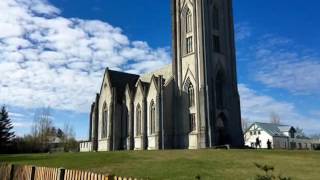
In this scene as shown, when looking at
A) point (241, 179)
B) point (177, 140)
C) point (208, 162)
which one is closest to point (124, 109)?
point (177, 140)

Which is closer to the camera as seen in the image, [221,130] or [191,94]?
[221,130]

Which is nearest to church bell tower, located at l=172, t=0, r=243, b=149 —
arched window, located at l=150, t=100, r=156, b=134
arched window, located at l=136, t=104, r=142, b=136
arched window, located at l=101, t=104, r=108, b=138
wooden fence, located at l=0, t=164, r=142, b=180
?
arched window, located at l=150, t=100, r=156, b=134

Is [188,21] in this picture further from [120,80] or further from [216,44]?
[120,80]

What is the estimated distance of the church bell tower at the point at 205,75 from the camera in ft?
176

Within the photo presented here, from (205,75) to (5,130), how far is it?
4838 centimetres

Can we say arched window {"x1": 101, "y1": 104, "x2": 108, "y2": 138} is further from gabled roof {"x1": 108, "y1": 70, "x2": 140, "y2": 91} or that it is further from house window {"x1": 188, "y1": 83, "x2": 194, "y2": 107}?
house window {"x1": 188, "y1": 83, "x2": 194, "y2": 107}

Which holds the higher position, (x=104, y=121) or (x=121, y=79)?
(x=121, y=79)

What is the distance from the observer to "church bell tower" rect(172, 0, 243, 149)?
176 ft

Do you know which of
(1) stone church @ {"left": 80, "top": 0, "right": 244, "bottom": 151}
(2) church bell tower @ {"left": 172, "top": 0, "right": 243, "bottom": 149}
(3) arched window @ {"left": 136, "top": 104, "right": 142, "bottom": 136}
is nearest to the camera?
(2) church bell tower @ {"left": 172, "top": 0, "right": 243, "bottom": 149}

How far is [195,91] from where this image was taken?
5572cm

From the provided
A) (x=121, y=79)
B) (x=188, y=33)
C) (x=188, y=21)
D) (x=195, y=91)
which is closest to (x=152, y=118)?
(x=195, y=91)

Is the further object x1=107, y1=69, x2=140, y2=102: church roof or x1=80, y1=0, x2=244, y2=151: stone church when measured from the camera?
x1=107, y1=69, x2=140, y2=102: church roof

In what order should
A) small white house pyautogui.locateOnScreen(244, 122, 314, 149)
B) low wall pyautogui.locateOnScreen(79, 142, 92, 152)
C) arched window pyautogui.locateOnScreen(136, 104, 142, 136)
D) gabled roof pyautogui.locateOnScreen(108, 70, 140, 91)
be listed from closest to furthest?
arched window pyautogui.locateOnScreen(136, 104, 142, 136) < gabled roof pyautogui.locateOnScreen(108, 70, 140, 91) < low wall pyautogui.locateOnScreen(79, 142, 92, 152) < small white house pyautogui.locateOnScreen(244, 122, 314, 149)

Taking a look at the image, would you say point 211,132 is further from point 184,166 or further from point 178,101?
point 184,166
